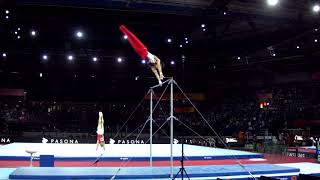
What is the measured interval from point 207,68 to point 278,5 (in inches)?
649

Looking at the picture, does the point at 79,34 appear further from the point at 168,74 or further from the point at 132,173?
Result: the point at 132,173

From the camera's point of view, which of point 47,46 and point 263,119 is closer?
point 47,46


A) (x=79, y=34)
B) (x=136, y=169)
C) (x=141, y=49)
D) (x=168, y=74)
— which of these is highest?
(x=79, y=34)

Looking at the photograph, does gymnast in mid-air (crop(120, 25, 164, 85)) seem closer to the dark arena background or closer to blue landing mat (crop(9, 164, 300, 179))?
blue landing mat (crop(9, 164, 300, 179))

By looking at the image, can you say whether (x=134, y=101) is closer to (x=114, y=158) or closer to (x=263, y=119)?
(x=263, y=119)

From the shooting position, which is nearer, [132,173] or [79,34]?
[132,173]

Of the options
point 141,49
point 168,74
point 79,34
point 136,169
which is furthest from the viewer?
point 168,74

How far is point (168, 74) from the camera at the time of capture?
96.0ft

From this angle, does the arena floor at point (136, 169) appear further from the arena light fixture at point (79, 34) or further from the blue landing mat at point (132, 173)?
the arena light fixture at point (79, 34)

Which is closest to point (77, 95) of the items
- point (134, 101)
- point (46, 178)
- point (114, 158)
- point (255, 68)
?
point (134, 101)

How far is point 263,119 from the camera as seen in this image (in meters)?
27.8

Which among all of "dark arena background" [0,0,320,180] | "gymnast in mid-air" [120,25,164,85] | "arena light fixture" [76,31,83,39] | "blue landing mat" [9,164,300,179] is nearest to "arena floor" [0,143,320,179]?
"blue landing mat" [9,164,300,179]

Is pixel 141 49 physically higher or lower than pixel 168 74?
lower

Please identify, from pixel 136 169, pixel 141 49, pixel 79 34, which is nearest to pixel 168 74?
pixel 79 34
